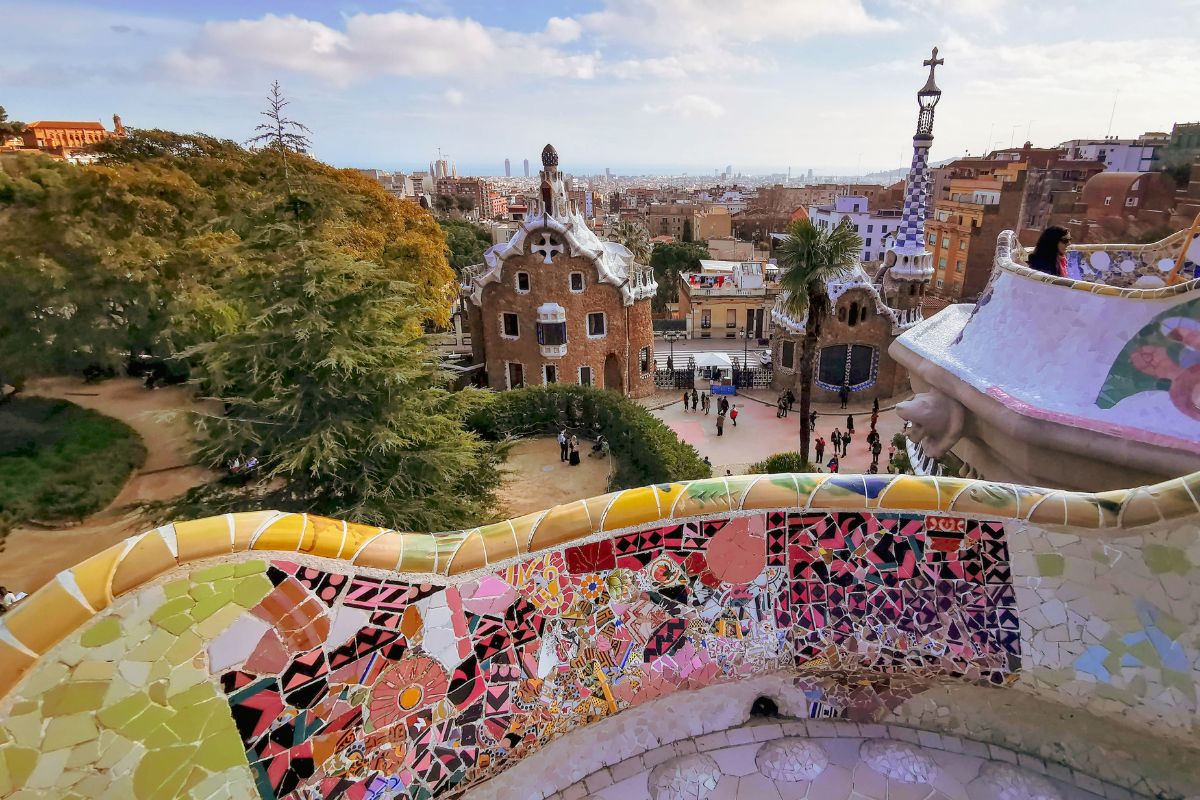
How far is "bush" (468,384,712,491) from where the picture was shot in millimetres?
16625

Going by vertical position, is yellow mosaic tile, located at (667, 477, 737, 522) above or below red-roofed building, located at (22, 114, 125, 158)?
below

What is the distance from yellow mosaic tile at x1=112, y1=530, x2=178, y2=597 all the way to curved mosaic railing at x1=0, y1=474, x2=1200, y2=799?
11mm

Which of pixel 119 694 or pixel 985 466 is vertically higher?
pixel 119 694

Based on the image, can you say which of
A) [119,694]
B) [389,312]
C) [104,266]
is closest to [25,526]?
[104,266]

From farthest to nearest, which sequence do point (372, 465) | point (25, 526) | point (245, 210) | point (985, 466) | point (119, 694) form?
point (25, 526) < point (245, 210) < point (372, 465) < point (985, 466) < point (119, 694)

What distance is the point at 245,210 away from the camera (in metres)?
11.4

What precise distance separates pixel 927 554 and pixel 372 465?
28.2ft

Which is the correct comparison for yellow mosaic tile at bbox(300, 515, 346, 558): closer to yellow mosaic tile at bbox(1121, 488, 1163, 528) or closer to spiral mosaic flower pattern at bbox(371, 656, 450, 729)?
spiral mosaic flower pattern at bbox(371, 656, 450, 729)

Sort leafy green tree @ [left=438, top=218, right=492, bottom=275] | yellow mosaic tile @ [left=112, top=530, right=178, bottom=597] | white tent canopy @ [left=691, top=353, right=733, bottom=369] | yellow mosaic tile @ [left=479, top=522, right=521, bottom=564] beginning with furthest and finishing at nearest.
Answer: leafy green tree @ [left=438, top=218, right=492, bottom=275]
white tent canopy @ [left=691, top=353, right=733, bottom=369]
yellow mosaic tile @ [left=479, top=522, right=521, bottom=564]
yellow mosaic tile @ [left=112, top=530, right=178, bottom=597]

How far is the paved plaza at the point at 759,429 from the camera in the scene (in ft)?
65.3

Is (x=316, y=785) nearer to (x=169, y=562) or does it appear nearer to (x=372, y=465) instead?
(x=169, y=562)

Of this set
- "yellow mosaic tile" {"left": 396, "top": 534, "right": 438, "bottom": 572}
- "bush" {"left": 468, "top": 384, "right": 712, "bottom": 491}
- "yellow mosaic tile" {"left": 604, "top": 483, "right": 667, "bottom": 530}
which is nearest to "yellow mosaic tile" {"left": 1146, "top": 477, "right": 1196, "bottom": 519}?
"yellow mosaic tile" {"left": 604, "top": 483, "right": 667, "bottom": 530}

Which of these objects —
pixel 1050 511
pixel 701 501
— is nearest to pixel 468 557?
pixel 701 501

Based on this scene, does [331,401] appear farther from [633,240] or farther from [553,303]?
[633,240]
